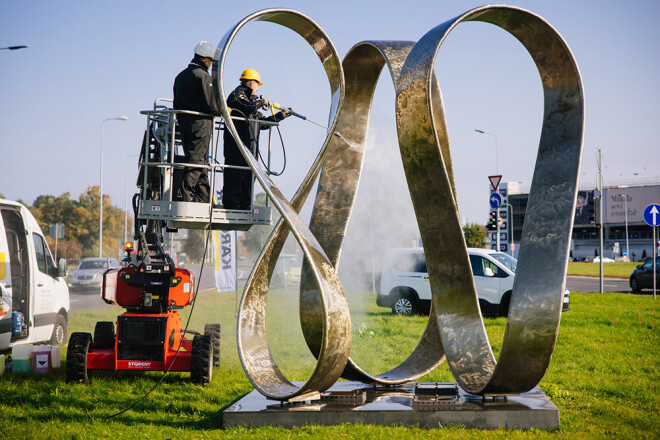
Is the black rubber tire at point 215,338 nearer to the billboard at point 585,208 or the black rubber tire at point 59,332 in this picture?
the black rubber tire at point 59,332

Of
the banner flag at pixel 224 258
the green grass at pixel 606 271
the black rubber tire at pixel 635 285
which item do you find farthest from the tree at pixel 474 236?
the banner flag at pixel 224 258

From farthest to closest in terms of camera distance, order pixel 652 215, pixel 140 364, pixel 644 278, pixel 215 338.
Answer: pixel 644 278 < pixel 652 215 < pixel 215 338 < pixel 140 364

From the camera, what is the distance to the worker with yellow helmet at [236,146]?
26.6ft

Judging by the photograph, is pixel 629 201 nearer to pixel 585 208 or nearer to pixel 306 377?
pixel 585 208

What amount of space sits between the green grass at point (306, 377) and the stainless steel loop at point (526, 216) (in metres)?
0.90

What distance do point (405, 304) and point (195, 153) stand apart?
13.0 metres

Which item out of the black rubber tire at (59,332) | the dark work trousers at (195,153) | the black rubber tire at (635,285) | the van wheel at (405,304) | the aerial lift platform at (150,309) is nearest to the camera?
the dark work trousers at (195,153)

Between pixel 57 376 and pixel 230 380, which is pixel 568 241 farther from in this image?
pixel 57 376

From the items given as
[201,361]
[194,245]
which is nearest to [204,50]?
[201,361]

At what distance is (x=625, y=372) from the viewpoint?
33.0ft

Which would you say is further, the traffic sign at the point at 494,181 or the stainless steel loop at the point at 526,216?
the traffic sign at the point at 494,181

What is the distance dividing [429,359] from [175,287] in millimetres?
4001

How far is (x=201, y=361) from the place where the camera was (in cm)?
919

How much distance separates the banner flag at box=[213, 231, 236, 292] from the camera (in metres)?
23.9
